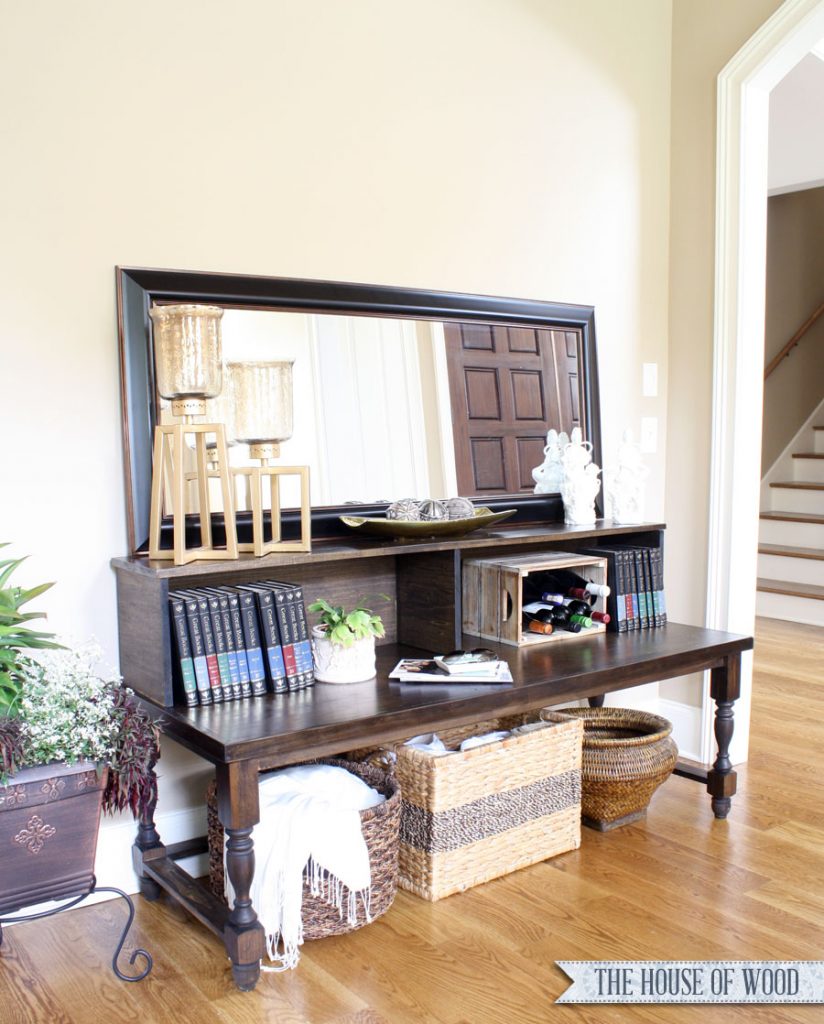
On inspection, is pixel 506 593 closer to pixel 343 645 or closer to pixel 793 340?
pixel 343 645

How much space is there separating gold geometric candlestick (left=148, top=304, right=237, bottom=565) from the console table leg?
2.13 feet

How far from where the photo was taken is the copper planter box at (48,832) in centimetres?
184

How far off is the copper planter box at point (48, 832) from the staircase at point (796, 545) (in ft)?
14.6

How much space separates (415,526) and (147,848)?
1.03 m

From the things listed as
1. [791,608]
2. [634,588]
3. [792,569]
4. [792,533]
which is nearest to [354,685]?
[634,588]

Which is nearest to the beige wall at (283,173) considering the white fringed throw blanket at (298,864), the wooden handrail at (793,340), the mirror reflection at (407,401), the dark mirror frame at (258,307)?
the dark mirror frame at (258,307)

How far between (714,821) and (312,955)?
4.32 feet

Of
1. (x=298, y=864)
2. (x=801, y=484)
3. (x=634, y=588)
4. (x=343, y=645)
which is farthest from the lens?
(x=801, y=484)

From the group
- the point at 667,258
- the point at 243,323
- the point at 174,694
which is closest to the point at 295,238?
the point at 243,323

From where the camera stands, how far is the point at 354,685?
2.37m

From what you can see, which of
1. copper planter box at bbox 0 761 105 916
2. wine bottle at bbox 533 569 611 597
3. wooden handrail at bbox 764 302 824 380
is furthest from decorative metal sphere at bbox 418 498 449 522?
wooden handrail at bbox 764 302 824 380

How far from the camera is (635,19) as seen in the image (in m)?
3.31

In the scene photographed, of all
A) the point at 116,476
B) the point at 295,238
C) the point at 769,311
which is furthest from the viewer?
the point at 769,311

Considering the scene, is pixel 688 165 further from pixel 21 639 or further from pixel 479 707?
pixel 21 639
